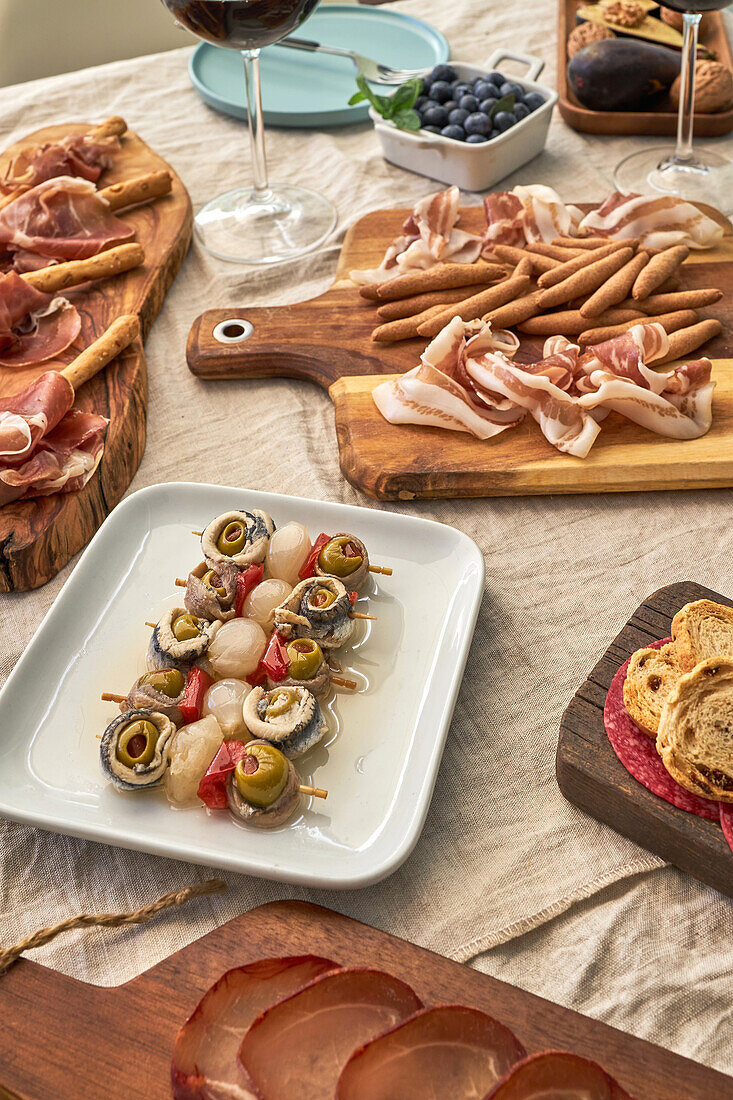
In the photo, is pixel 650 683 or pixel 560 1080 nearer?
pixel 560 1080

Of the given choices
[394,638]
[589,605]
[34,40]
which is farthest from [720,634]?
[34,40]

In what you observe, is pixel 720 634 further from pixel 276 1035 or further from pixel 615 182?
pixel 615 182

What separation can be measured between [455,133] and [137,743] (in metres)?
1.38

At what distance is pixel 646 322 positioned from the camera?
1501mm

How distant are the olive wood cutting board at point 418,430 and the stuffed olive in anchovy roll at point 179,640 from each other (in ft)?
1.27

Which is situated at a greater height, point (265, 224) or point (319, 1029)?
point (265, 224)

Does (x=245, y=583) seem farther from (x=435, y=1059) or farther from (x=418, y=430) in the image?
(x=435, y=1059)

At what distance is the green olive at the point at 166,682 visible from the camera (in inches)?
39.6

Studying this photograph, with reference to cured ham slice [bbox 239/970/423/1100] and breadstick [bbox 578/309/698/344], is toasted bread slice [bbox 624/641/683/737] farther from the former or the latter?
breadstick [bbox 578/309/698/344]

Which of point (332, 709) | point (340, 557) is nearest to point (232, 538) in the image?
point (340, 557)

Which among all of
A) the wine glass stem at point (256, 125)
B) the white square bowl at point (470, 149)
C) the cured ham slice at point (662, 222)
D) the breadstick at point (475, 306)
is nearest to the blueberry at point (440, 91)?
the white square bowl at point (470, 149)

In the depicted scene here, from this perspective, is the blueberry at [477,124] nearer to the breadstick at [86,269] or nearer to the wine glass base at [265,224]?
the wine glass base at [265,224]

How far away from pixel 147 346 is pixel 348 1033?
1220 millimetres

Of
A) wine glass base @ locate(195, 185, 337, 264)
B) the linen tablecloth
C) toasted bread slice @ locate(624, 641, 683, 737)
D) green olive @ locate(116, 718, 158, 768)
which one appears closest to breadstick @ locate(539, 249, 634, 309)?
the linen tablecloth
